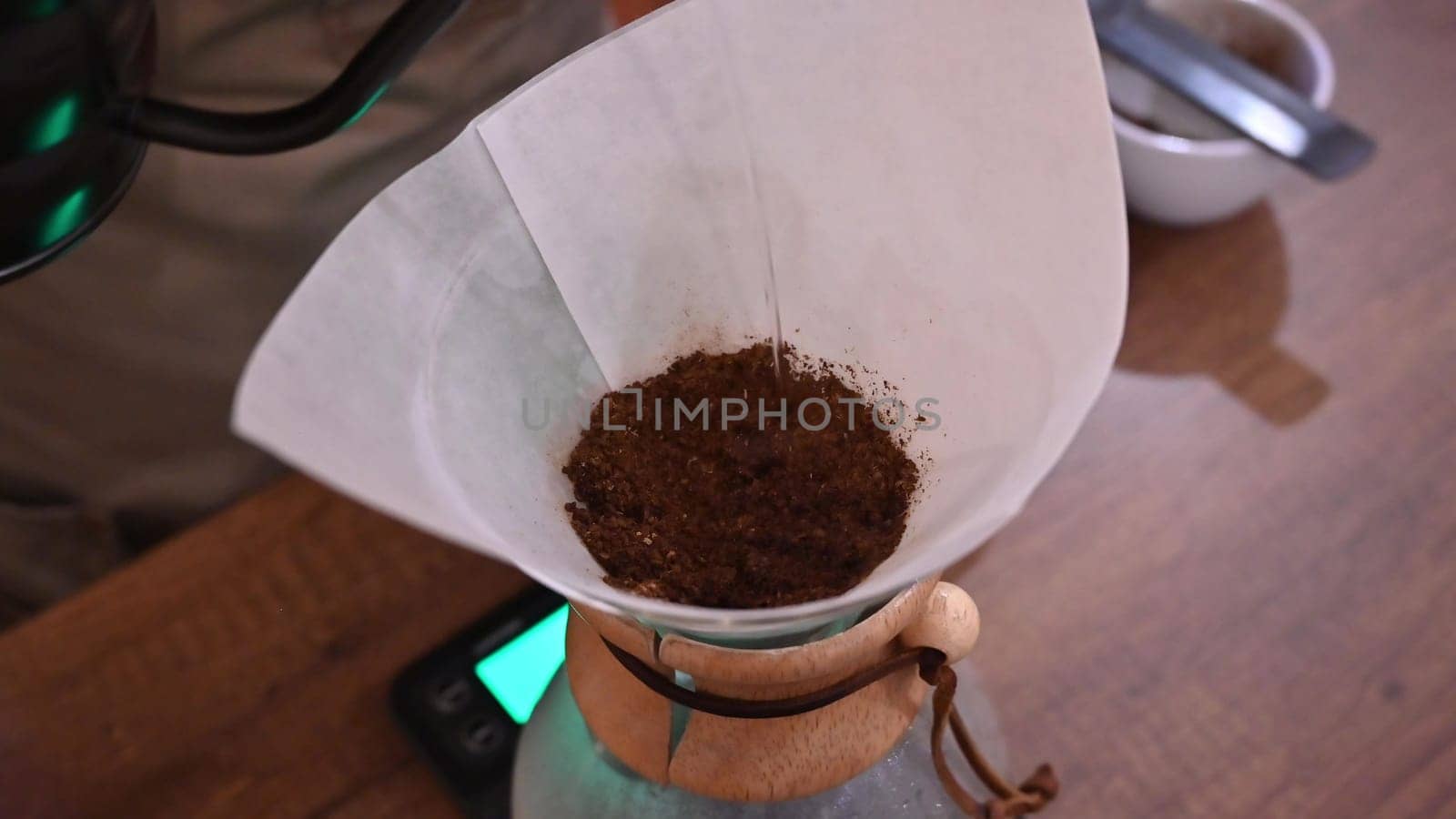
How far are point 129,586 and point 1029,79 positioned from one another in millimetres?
526

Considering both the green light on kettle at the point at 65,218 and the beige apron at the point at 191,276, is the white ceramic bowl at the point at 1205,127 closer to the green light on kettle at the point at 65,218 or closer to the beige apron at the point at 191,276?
the beige apron at the point at 191,276

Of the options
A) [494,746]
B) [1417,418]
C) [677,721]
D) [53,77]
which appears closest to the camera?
[53,77]

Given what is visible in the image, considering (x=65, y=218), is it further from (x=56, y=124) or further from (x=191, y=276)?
(x=191, y=276)

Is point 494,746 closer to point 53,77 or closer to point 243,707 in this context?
point 243,707

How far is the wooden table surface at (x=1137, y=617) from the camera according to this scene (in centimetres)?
54

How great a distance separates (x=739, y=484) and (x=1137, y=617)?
1.10ft

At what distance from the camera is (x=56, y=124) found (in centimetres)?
28

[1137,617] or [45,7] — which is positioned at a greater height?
[45,7]

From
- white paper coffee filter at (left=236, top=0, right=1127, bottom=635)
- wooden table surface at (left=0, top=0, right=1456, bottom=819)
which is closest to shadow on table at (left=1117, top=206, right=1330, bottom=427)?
wooden table surface at (left=0, top=0, right=1456, bottom=819)

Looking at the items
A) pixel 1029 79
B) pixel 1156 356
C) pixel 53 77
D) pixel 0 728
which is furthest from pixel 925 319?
pixel 0 728

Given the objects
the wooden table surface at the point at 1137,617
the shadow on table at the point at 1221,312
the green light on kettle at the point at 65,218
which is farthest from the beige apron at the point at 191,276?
the shadow on table at the point at 1221,312

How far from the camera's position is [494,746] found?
53 centimetres

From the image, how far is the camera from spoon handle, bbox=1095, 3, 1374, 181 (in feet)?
2.01

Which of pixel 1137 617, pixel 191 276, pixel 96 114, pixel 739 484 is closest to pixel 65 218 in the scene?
pixel 96 114
